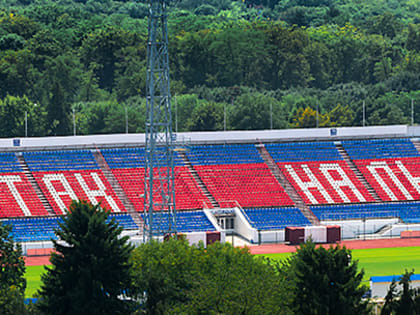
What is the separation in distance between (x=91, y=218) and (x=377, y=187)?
4366cm

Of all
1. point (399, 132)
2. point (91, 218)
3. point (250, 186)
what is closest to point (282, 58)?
point (399, 132)

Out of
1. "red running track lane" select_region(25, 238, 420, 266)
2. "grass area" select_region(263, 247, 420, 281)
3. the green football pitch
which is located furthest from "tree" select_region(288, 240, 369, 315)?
"red running track lane" select_region(25, 238, 420, 266)

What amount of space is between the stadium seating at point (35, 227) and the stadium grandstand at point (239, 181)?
0.09 metres

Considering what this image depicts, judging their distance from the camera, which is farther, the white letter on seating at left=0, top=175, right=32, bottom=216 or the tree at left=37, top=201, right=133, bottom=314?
the white letter on seating at left=0, top=175, right=32, bottom=216

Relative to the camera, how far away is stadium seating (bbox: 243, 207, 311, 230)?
8019cm

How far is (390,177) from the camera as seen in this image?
88.6 m

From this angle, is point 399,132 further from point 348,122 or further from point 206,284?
point 206,284

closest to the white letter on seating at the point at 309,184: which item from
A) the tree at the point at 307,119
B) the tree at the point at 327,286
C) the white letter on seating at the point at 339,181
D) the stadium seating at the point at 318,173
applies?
the stadium seating at the point at 318,173

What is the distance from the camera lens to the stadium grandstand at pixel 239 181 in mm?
79812

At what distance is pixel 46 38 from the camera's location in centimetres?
14312

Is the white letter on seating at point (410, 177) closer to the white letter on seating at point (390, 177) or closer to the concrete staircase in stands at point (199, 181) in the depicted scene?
the white letter on seating at point (390, 177)

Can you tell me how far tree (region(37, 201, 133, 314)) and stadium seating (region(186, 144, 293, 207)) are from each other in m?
34.2

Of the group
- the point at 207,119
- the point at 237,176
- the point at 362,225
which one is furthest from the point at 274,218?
the point at 207,119

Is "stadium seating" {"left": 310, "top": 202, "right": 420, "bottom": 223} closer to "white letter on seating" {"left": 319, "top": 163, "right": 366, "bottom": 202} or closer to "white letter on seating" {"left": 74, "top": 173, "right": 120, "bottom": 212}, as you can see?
"white letter on seating" {"left": 319, "top": 163, "right": 366, "bottom": 202}
